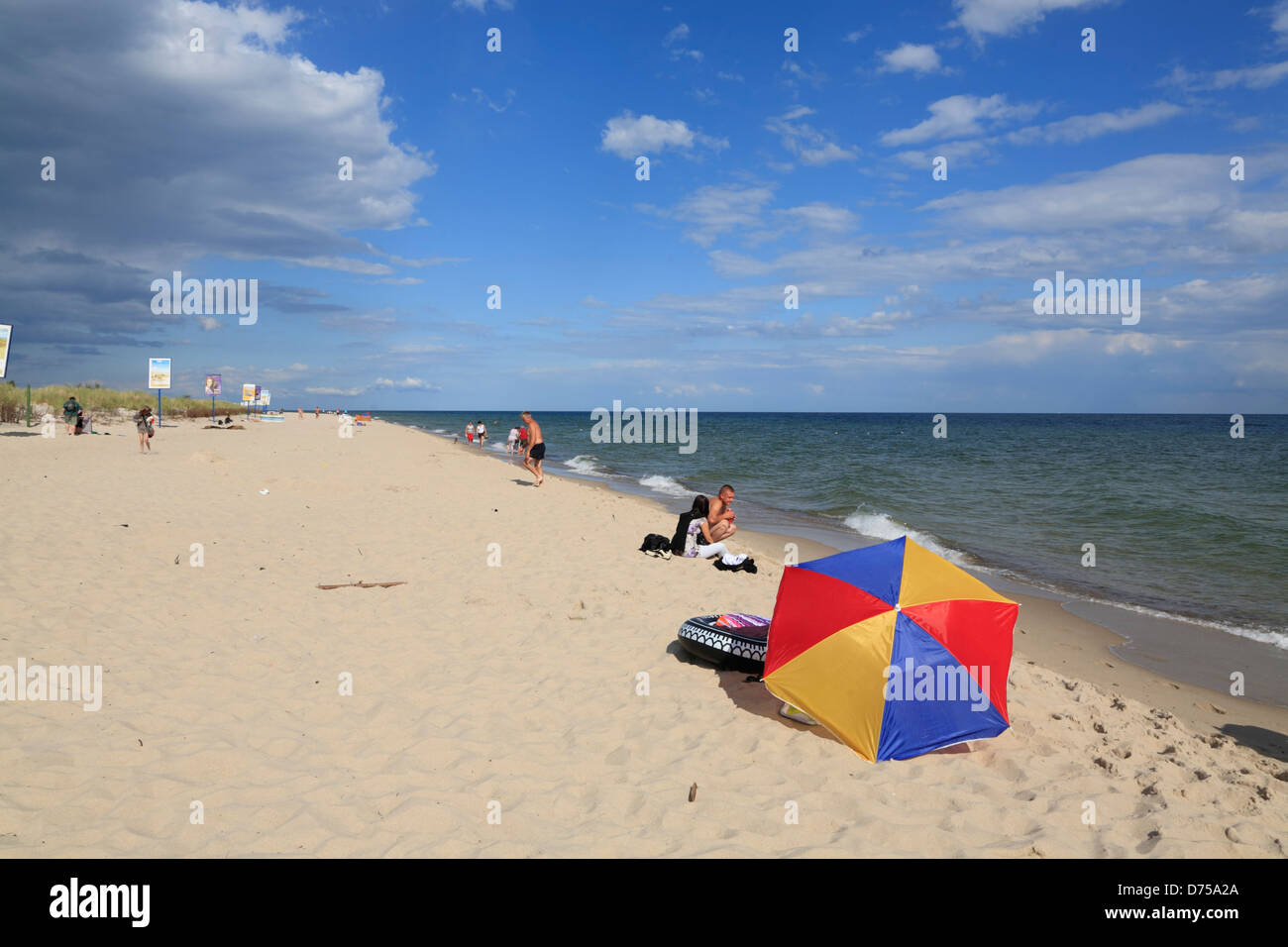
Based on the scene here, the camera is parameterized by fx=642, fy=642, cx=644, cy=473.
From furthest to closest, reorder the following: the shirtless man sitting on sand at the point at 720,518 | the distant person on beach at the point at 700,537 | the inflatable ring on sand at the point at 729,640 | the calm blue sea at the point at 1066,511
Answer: the calm blue sea at the point at 1066,511, the shirtless man sitting on sand at the point at 720,518, the distant person on beach at the point at 700,537, the inflatable ring on sand at the point at 729,640

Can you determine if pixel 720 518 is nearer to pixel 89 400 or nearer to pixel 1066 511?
pixel 1066 511

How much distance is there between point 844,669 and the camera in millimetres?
4695

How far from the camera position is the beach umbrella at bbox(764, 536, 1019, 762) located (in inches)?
179

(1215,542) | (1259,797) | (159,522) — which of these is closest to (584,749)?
(1259,797)

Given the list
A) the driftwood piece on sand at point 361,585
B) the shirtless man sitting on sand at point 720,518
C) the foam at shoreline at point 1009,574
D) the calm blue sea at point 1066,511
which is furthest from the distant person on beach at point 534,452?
A: the driftwood piece on sand at point 361,585

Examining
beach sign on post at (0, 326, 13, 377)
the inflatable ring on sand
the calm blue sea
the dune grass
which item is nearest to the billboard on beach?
the dune grass

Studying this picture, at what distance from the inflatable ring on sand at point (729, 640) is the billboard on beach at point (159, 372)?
1516 inches

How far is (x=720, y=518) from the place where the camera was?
10.8 metres

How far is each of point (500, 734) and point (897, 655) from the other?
2981mm

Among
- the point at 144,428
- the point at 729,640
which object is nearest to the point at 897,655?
the point at 729,640

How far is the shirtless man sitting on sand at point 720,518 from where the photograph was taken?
34.9 feet

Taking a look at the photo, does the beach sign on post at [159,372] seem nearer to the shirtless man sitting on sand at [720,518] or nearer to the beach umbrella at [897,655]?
the shirtless man sitting on sand at [720,518]
